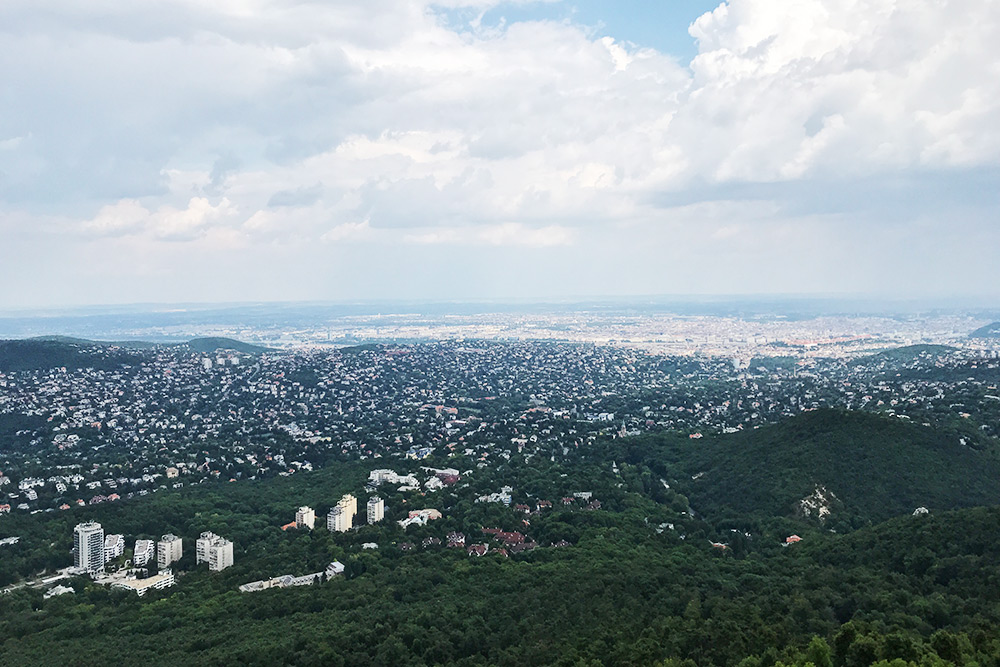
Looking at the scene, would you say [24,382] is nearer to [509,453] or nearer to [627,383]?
[509,453]

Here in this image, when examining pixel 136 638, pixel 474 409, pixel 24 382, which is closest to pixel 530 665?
pixel 136 638

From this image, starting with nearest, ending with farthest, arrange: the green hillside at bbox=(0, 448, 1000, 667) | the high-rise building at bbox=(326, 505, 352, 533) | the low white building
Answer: the green hillside at bbox=(0, 448, 1000, 667)
the low white building
the high-rise building at bbox=(326, 505, 352, 533)

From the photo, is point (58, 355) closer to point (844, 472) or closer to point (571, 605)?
point (571, 605)

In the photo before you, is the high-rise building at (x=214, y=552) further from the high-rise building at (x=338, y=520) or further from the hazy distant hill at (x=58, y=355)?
the hazy distant hill at (x=58, y=355)

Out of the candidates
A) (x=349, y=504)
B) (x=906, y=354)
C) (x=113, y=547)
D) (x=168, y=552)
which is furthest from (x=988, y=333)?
(x=113, y=547)

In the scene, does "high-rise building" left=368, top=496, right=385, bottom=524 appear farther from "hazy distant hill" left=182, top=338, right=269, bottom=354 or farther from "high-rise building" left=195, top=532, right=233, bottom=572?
"hazy distant hill" left=182, top=338, right=269, bottom=354

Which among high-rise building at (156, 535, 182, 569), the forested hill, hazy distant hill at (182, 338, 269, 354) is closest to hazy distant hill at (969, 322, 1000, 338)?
the forested hill
